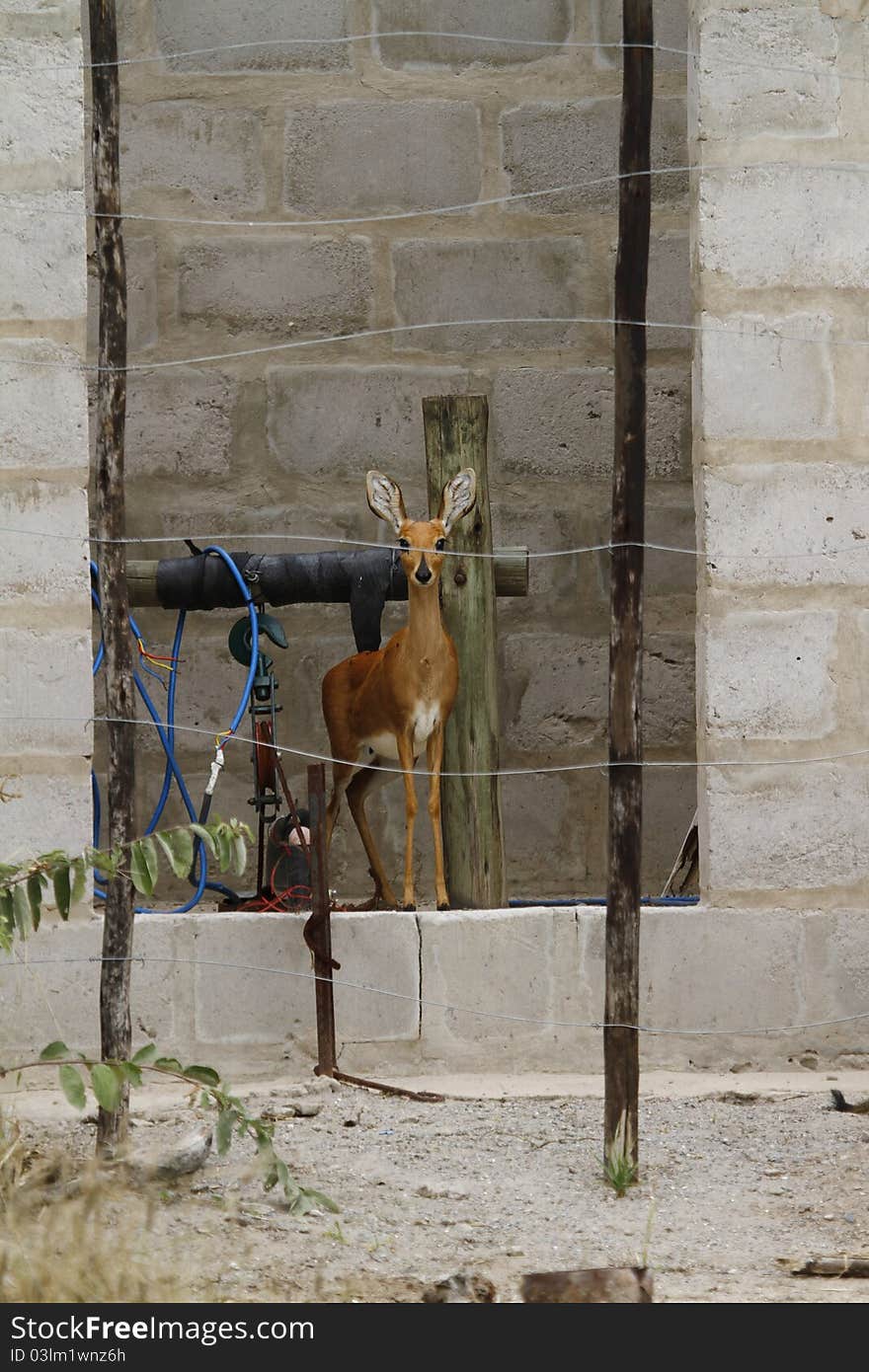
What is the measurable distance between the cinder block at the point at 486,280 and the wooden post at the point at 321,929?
2.41m

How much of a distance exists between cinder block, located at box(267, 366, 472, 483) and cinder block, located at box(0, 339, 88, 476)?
1.84 m

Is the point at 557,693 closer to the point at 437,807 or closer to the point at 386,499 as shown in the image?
the point at 437,807

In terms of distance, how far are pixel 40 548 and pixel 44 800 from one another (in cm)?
64

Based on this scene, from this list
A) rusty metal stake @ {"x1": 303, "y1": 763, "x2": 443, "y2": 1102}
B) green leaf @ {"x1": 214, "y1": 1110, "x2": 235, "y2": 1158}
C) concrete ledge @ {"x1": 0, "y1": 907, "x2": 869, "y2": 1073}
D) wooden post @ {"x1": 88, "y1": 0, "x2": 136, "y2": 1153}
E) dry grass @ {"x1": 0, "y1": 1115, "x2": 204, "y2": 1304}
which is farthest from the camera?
concrete ledge @ {"x1": 0, "y1": 907, "x2": 869, "y2": 1073}

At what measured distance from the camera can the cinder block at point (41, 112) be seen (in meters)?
4.71

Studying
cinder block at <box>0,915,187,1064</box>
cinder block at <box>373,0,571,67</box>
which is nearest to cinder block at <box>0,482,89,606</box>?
cinder block at <box>0,915,187,1064</box>

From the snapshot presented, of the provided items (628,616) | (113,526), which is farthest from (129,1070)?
(628,616)

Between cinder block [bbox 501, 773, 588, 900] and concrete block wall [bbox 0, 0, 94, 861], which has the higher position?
concrete block wall [bbox 0, 0, 94, 861]

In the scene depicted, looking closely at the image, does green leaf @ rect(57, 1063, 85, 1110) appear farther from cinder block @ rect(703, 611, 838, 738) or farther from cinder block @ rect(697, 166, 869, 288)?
cinder block @ rect(697, 166, 869, 288)

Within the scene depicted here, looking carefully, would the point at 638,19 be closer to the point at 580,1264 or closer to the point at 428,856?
the point at 580,1264

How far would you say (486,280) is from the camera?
652 cm

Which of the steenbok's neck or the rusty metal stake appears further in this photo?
the steenbok's neck

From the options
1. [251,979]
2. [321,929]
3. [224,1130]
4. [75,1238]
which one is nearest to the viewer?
[75,1238]

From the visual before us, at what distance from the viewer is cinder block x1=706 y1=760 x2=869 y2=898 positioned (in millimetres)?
4832
